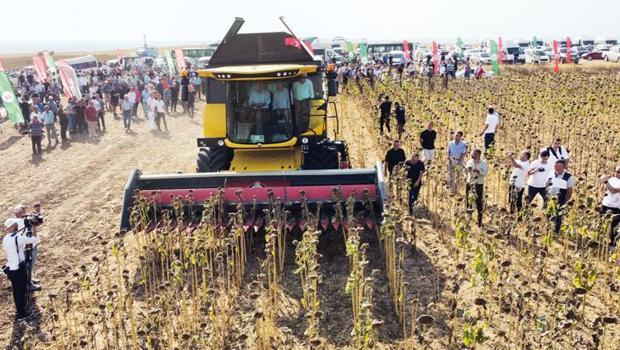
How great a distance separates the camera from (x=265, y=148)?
989 cm

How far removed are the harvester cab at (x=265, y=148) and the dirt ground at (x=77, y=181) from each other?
5.32ft

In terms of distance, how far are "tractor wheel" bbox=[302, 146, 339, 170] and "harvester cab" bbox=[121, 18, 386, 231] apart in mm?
18

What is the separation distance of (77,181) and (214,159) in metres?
6.34

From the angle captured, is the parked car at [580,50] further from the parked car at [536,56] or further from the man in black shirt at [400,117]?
the man in black shirt at [400,117]

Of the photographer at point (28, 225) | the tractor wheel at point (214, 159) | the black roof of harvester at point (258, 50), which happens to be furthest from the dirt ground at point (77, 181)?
the black roof of harvester at point (258, 50)

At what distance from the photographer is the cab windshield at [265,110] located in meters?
9.78

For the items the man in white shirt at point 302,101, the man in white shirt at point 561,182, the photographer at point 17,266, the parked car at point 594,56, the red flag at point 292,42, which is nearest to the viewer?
the photographer at point 17,266

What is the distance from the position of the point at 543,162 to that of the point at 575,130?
27.9 ft

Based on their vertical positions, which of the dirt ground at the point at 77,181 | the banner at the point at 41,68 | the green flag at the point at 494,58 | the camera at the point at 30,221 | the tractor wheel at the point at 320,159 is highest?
the green flag at the point at 494,58

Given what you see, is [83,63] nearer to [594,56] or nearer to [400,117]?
[400,117]

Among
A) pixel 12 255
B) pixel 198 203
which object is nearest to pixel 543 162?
pixel 198 203

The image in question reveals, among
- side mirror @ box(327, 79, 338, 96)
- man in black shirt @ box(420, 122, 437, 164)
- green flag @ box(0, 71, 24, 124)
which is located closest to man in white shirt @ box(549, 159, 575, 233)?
man in black shirt @ box(420, 122, 437, 164)

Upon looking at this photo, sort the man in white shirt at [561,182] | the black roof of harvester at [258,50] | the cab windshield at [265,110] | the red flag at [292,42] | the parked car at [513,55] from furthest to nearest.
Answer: the parked car at [513,55] → the black roof of harvester at [258,50] → the red flag at [292,42] → the cab windshield at [265,110] → the man in white shirt at [561,182]

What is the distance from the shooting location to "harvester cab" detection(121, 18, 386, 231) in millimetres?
8906
